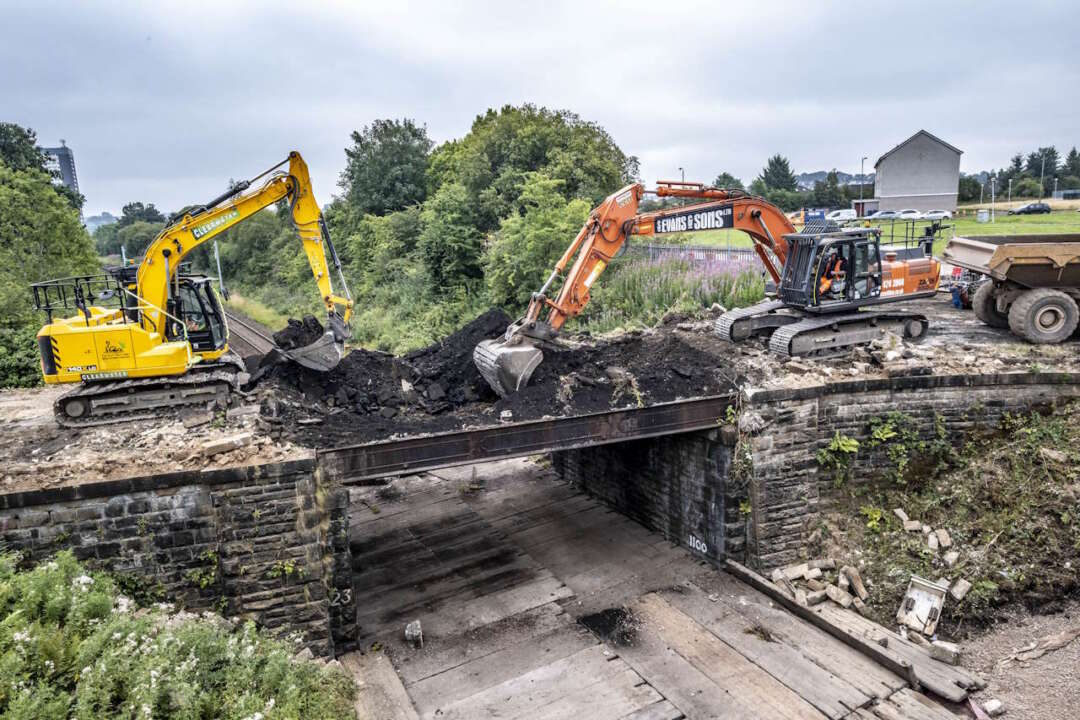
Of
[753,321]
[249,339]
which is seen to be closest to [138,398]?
[753,321]

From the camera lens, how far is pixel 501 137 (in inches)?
1088

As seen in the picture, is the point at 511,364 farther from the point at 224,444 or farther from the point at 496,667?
the point at 496,667

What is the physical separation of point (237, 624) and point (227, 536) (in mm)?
1051

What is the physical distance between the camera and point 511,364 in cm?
993

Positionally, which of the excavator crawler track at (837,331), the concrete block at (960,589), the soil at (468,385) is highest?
the excavator crawler track at (837,331)

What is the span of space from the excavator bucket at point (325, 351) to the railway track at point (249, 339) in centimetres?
1144

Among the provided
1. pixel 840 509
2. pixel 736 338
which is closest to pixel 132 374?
pixel 736 338

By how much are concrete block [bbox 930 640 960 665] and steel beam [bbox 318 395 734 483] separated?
13.0 feet

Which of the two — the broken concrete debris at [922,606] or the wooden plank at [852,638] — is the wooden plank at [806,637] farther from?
the broken concrete debris at [922,606]

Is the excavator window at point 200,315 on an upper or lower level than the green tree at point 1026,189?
lower

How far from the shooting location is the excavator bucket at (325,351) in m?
10.9

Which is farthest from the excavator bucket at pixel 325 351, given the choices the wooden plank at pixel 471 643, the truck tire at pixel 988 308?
the truck tire at pixel 988 308

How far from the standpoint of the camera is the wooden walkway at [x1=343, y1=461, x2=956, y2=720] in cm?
780

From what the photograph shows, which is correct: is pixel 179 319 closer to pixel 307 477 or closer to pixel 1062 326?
pixel 307 477
